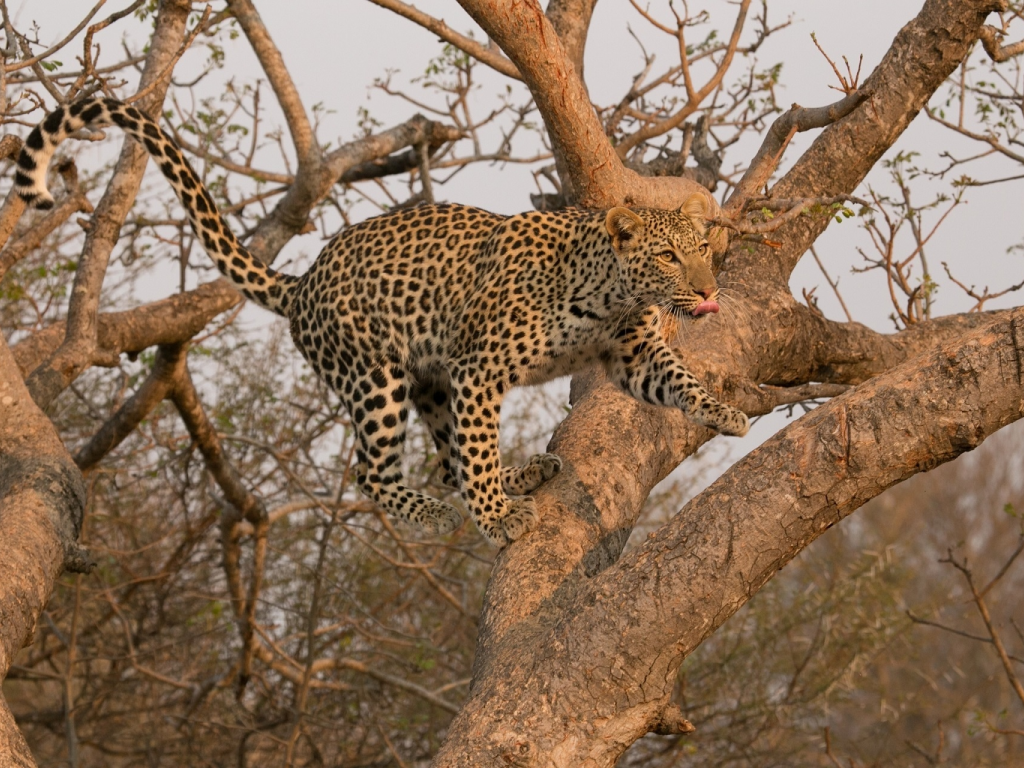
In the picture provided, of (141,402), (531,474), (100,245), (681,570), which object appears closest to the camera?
(681,570)

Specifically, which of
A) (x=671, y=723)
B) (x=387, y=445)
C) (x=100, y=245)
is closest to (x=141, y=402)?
(x=100, y=245)

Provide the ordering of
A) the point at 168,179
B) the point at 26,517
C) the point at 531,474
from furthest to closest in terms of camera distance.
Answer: the point at 168,179 → the point at 531,474 → the point at 26,517

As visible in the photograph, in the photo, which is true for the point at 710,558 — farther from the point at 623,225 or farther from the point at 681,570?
the point at 623,225

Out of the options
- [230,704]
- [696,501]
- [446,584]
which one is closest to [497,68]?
[696,501]

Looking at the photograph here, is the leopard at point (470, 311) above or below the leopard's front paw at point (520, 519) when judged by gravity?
above

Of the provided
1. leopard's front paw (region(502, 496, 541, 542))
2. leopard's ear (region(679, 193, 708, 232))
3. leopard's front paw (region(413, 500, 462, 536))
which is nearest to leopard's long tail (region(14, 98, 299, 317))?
leopard's front paw (region(413, 500, 462, 536))

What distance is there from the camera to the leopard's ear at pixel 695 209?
18.2ft

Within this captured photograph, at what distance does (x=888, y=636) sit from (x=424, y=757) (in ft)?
16.2

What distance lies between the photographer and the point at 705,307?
523 centimetres

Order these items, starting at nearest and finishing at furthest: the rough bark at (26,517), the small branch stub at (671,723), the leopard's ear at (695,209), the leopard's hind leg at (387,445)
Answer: the small branch stub at (671,723)
the rough bark at (26,517)
the leopard's ear at (695,209)
the leopard's hind leg at (387,445)

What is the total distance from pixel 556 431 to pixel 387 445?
0.84 meters

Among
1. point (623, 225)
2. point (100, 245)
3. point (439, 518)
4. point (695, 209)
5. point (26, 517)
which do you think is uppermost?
point (100, 245)

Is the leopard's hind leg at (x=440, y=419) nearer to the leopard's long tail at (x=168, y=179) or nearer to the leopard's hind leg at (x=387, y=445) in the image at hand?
the leopard's hind leg at (x=387, y=445)

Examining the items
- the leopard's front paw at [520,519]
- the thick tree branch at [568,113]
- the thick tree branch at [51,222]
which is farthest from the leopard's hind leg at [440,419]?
the thick tree branch at [51,222]
